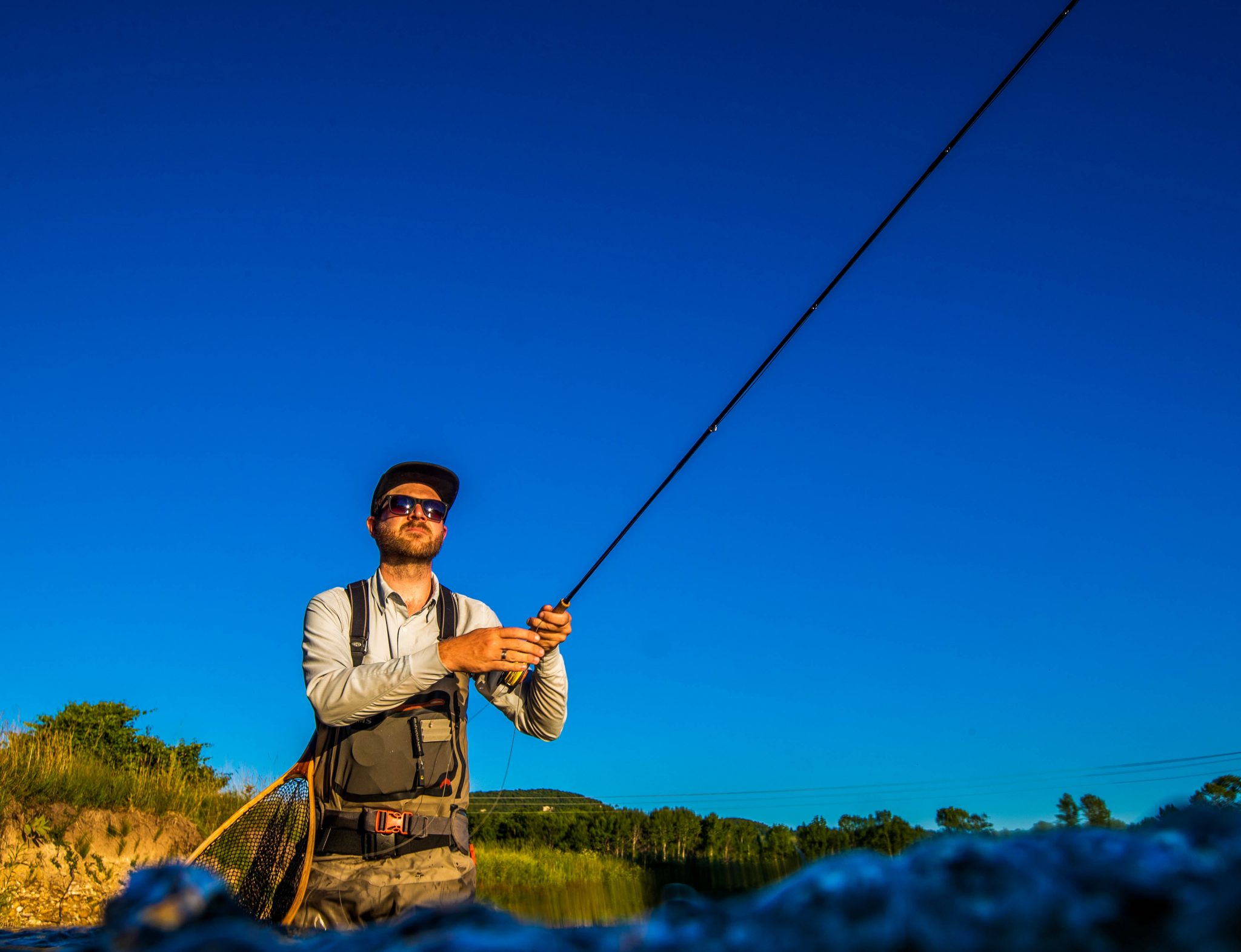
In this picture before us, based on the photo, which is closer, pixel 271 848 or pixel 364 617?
pixel 271 848

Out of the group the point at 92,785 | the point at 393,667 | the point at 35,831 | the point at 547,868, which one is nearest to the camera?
the point at 393,667

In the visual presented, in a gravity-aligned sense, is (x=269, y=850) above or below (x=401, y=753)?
below

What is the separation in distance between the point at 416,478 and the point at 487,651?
5.27 feet

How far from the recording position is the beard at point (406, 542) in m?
4.80

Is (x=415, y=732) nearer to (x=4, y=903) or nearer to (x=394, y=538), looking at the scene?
(x=394, y=538)

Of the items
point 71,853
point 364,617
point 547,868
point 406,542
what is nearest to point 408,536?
point 406,542

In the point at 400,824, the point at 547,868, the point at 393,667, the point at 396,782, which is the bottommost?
the point at 400,824

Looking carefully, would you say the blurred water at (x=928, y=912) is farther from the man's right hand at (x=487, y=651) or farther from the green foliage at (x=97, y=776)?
the green foliage at (x=97, y=776)

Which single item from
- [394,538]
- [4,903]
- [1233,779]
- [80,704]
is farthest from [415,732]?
[80,704]

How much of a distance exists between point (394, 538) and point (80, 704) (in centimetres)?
1410

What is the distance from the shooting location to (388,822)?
3.85 metres

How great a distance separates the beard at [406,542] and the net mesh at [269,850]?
1.26 meters

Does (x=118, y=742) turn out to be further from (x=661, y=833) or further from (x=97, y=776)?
(x=661, y=833)

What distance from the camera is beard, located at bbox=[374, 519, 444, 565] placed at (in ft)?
15.8
